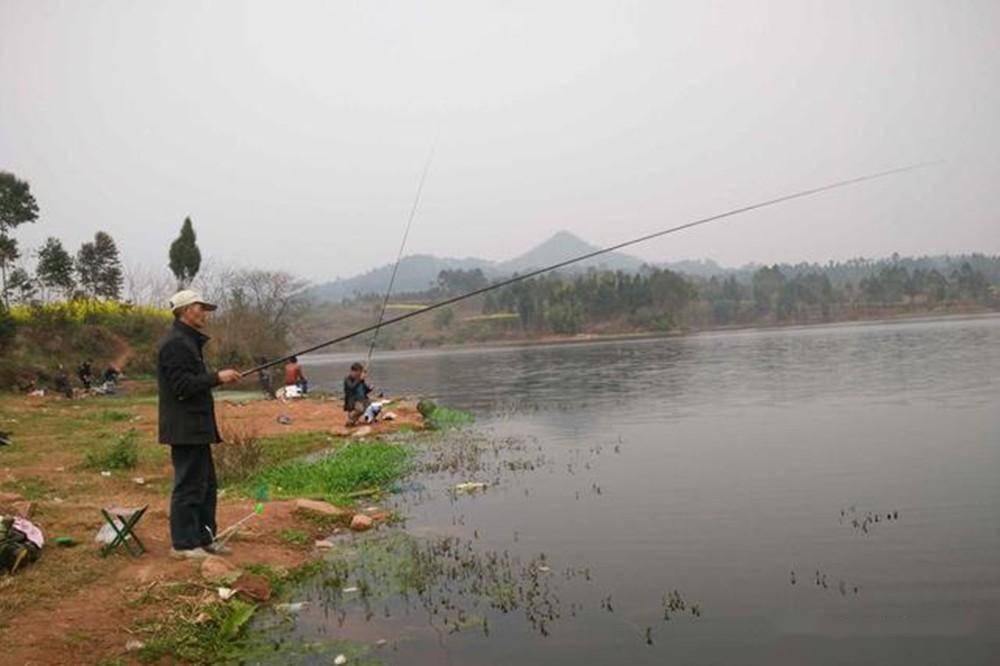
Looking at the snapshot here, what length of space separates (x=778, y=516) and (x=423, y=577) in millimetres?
4799

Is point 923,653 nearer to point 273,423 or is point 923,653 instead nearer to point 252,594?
point 252,594

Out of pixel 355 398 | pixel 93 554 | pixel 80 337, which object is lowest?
pixel 93 554

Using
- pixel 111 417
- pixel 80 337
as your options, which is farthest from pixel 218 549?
pixel 80 337

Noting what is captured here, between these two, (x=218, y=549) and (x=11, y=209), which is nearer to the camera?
(x=218, y=549)

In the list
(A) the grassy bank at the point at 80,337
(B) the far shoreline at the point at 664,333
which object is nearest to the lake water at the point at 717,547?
(A) the grassy bank at the point at 80,337

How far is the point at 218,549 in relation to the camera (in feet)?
24.3

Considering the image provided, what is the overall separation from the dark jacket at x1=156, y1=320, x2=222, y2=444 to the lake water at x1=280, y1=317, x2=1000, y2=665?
1889 mm

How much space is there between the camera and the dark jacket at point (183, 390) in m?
6.74

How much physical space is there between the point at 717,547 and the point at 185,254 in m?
42.7

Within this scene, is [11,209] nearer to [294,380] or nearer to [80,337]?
[80,337]

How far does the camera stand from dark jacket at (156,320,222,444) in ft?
22.1

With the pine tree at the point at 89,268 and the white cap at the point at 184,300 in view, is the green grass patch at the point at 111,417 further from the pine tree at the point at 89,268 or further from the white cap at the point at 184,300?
the pine tree at the point at 89,268

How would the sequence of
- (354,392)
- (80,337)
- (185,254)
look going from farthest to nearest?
(185,254) → (80,337) → (354,392)

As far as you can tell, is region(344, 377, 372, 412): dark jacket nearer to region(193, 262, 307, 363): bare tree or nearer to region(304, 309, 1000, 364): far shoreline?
region(193, 262, 307, 363): bare tree
